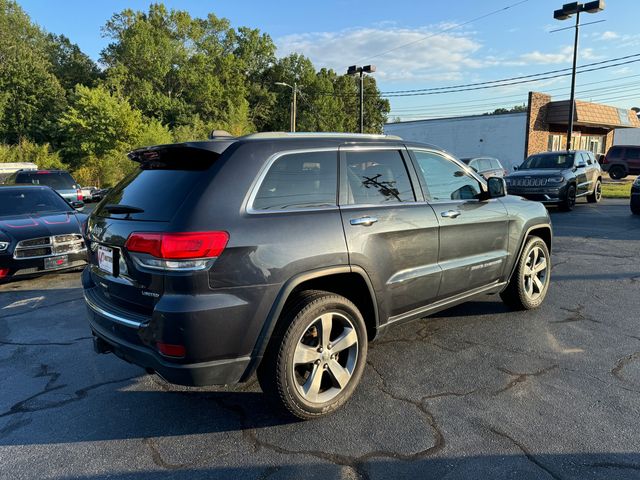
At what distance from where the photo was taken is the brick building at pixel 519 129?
106ft

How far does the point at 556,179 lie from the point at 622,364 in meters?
11.3

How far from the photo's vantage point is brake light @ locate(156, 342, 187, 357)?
8.80 feet

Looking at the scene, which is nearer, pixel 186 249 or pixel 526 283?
A: pixel 186 249

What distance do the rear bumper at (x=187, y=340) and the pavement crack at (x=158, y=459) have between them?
0.45 meters

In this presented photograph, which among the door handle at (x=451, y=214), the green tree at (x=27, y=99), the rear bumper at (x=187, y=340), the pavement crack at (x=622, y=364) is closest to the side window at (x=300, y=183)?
the rear bumper at (x=187, y=340)

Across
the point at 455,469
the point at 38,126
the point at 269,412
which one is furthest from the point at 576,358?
the point at 38,126

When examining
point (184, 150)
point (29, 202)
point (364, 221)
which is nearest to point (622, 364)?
point (364, 221)

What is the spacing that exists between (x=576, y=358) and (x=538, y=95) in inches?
1267

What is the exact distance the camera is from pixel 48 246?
6605 mm

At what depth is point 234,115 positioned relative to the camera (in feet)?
177

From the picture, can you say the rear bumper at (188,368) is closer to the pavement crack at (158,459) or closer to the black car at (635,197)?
the pavement crack at (158,459)

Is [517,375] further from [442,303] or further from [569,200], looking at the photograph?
[569,200]

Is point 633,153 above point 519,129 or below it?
below

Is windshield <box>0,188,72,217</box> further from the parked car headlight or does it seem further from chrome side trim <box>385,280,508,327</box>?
the parked car headlight
